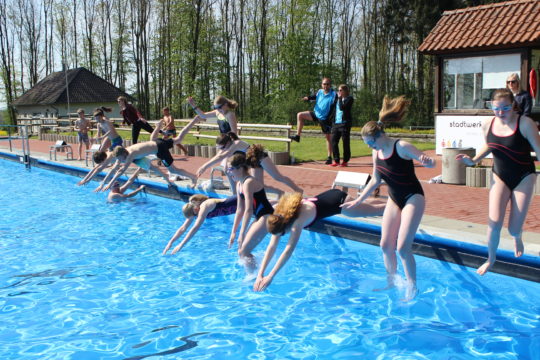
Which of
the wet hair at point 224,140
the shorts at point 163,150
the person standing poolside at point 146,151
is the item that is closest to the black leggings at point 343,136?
the person standing poolside at point 146,151

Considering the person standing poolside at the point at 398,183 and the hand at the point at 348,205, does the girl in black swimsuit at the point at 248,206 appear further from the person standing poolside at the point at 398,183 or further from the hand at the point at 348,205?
the person standing poolside at the point at 398,183

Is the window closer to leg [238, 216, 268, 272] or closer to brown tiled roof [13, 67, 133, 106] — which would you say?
leg [238, 216, 268, 272]

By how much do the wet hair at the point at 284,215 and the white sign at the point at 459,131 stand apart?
8804 mm

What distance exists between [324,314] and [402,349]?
1014 mm

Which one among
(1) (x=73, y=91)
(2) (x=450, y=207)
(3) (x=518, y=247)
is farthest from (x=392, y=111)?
(1) (x=73, y=91)

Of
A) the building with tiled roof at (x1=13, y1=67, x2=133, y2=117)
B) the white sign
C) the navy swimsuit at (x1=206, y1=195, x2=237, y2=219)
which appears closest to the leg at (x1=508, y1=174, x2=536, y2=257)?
the navy swimsuit at (x1=206, y1=195, x2=237, y2=219)

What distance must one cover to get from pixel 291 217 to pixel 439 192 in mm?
4702

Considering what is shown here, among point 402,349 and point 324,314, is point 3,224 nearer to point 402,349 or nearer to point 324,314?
point 324,314

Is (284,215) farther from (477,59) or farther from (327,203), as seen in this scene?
(477,59)

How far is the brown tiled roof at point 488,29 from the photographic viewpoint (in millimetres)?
12664

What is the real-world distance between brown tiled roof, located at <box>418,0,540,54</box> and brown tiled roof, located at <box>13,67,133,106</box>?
34243mm

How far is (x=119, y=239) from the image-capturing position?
28.3 ft

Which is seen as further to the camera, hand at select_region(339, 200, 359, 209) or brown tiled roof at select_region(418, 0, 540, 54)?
brown tiled roof at select_region(418, 0, 540, 54)

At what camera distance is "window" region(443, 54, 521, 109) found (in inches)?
524
